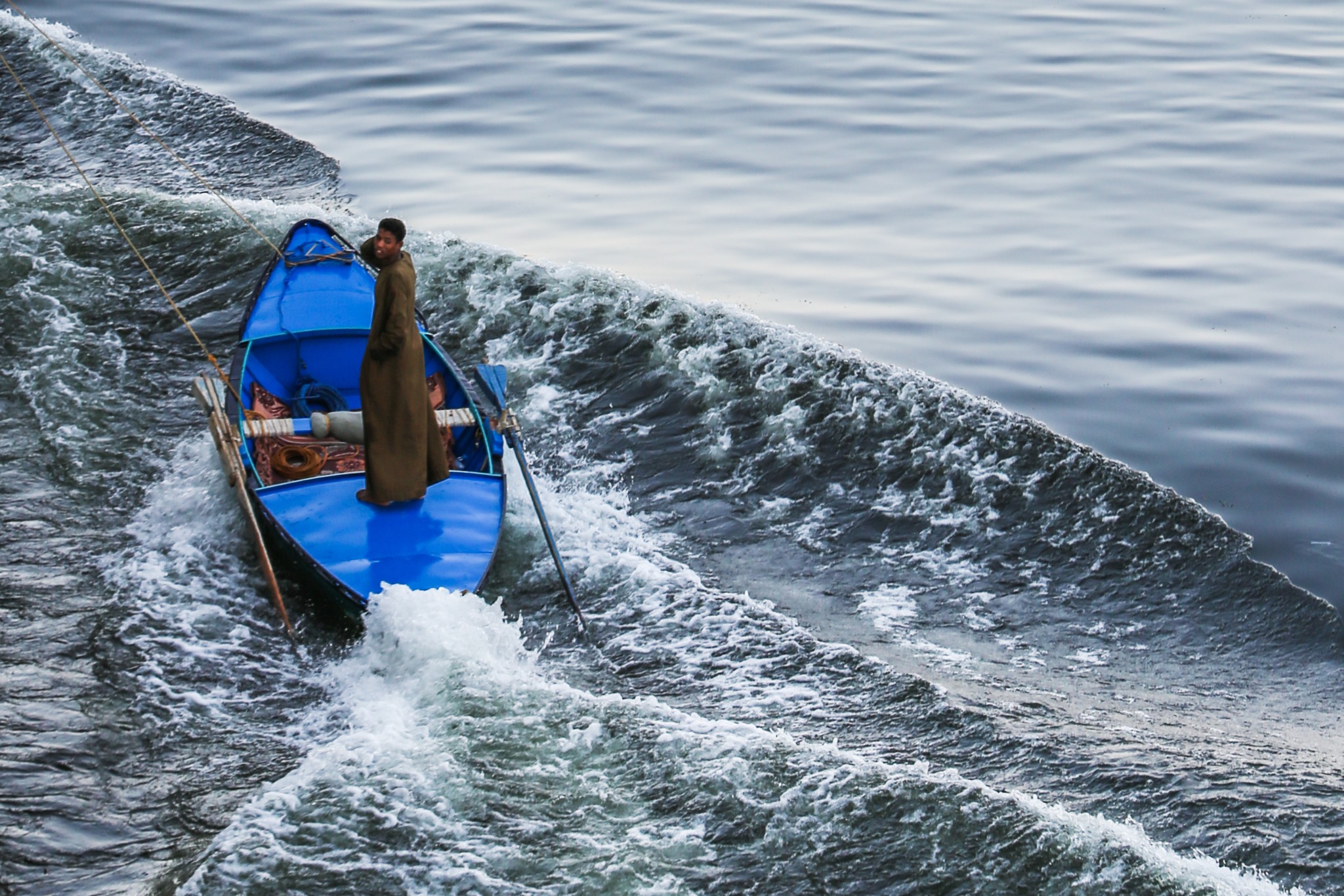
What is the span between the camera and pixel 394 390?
803 centimetres

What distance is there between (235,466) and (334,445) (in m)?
1.22

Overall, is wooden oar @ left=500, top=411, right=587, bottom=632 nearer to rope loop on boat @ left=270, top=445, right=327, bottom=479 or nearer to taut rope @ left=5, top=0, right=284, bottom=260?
rope loop on boat @ left=270, top=445, right=327, bottom=479

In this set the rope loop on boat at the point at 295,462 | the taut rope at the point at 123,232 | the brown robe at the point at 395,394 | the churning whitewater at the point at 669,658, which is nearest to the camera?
the churning whitewater at the point at 669,658

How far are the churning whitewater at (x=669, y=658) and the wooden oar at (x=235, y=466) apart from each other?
8.5 inches

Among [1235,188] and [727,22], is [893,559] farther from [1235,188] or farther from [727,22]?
[727,22]

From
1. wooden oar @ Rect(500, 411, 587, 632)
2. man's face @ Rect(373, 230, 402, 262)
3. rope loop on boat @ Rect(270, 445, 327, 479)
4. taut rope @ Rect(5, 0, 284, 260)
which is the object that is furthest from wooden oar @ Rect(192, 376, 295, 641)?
taut rope @ Rect(5, 0, 284, 260)

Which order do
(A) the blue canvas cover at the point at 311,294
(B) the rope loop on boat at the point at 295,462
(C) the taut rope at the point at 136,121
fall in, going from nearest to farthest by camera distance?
(B) the rope loop on boat at the point at 295,462
(A) the blue canvas cover at the point at 311,294
(C) the taut rope at the point at 136,121

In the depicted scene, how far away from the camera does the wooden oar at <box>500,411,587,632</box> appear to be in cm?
802

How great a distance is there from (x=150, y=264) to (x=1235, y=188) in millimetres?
10822

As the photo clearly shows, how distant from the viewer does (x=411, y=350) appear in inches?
315

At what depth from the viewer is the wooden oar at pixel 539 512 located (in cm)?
802

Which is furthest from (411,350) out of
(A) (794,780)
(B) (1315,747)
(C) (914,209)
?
(C) (914,209)

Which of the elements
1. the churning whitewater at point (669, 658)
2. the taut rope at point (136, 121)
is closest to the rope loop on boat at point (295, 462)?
the churning whitewater at point (669, 658)

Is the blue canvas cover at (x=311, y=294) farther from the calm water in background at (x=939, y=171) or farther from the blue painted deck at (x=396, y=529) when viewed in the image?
the calm water in background at (x=939, y=171)
